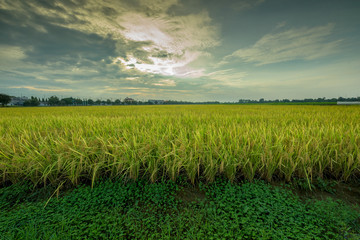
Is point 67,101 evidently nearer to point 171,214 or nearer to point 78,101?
point 78,101

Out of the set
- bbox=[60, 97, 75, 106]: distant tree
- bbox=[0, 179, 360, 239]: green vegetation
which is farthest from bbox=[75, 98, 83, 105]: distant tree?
bbox=[0, 179, 360, 239]: green vegetation

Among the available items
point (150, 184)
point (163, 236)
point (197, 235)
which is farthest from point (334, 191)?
point (150, 184)

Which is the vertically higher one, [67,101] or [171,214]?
[67,101]

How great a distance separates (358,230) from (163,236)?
162 cm

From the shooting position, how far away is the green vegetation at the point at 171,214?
116 cm

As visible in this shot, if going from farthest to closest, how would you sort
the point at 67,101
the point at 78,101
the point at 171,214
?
1. the point at 78,101
2. the point at 67,101
3. the point at 171,214

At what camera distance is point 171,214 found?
1362 millimetres

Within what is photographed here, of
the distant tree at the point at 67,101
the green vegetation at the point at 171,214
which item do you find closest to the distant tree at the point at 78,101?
the distant tree at the point at 67,101

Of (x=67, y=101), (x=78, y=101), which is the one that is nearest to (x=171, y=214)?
(x=67, y=101)

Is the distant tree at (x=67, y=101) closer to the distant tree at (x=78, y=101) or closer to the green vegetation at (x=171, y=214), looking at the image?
the distant tree at (x=78, y=101)

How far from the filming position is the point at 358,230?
1.16 metres

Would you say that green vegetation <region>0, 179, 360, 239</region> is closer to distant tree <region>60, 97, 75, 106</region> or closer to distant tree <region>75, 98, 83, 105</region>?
distant tree <region>60, 97, 75, 106</region>

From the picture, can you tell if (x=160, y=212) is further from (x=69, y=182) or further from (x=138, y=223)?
(x=69, y=182)

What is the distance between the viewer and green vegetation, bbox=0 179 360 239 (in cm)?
116
